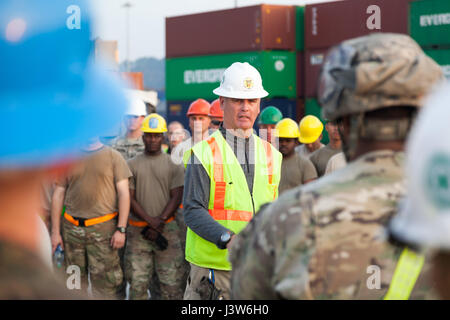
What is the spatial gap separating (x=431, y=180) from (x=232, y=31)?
16.4 meters

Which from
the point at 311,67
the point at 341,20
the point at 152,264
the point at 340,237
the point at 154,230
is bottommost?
the point at 152,264

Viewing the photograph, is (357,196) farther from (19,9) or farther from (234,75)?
(234,75)

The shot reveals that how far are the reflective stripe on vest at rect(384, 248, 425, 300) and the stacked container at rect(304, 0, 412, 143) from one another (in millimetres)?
12826

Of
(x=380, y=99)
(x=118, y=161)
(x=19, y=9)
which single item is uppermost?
(x=19, y=9)

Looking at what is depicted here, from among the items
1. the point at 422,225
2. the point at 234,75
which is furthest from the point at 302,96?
the point at 422,225

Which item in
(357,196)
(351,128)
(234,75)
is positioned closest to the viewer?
(357,196)

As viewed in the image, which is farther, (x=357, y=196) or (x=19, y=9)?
(x=357, y=196)

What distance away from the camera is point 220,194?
14.8 ft

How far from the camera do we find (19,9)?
42.7 inches

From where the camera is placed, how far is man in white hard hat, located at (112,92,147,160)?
958 cm

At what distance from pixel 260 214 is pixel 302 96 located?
1473cm

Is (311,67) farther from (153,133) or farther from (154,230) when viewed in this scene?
(154,230)

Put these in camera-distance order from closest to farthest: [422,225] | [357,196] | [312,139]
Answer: [422,225] < [357,196] < [312,139]

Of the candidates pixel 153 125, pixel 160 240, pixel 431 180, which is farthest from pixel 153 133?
pixel 431 180
